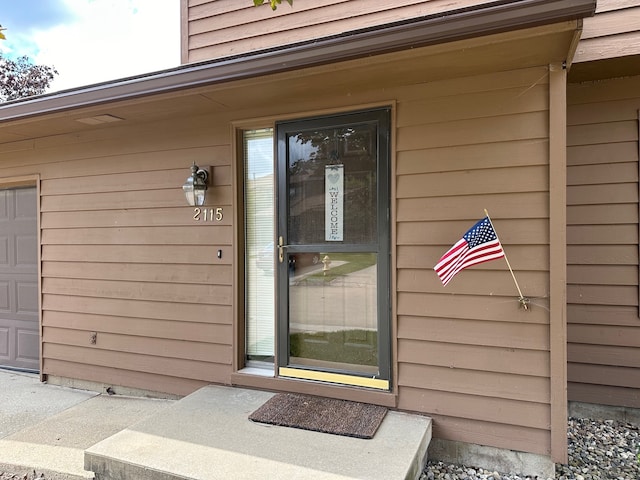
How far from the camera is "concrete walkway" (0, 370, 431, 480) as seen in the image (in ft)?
6.18

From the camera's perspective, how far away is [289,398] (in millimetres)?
2643

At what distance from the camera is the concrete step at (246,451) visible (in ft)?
6.10

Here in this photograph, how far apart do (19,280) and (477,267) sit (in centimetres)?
410

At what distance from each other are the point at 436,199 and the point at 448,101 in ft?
1.86

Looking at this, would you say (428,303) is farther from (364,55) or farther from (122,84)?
(122,84)

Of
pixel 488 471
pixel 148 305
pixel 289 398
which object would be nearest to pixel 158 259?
pixel 148 305

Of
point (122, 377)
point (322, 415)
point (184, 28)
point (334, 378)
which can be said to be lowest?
point (122, 377)

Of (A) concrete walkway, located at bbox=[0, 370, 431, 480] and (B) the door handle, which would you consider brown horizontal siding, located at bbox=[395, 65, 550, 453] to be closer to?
(A) concrete walkway, located at bbox=[0, 370, 431, 480]

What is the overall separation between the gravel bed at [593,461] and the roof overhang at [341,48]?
7.31 ft

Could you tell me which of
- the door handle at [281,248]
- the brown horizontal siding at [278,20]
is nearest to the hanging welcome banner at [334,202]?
the door handle at [281,248]

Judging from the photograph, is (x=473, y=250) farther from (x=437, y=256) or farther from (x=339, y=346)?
(x=339, y=346)

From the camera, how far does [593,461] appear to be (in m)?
2.35

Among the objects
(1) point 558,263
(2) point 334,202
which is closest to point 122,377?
(2) point 334,202

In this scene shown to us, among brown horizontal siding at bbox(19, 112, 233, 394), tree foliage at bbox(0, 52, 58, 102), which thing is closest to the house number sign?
brown horizontal siding at bbox(19, 112, 233, 394)
